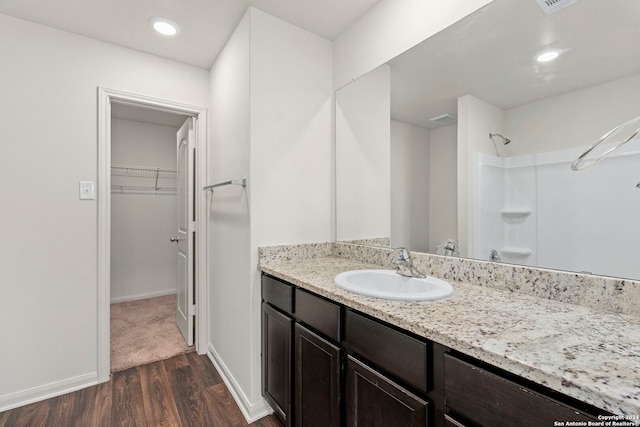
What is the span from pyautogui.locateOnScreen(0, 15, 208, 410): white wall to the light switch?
34 mm

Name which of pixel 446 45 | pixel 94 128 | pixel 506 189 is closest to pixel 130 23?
pixel 94 128

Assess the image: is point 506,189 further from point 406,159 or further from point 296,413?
point 296,413

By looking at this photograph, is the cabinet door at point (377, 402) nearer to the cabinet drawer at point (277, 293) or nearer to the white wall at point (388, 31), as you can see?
the cabinet drawer at point (277, 293)

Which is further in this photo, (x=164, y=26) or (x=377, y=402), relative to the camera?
(x=164, y=26)

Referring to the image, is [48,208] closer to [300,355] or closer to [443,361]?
[300,355]

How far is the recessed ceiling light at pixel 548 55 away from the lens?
106cm

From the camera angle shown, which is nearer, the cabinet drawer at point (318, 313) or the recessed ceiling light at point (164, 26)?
the cabinet drawer at point (318, 313)

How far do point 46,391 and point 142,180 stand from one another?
102 inches

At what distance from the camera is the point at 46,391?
72.2 inches

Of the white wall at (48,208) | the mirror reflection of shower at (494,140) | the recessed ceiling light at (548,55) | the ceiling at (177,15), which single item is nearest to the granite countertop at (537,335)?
the mirror reflection of shower at (494,140)

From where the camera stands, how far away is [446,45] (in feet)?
4.49

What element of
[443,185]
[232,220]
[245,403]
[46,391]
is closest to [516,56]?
[443,185]

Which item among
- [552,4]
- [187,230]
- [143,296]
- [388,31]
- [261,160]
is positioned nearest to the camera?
[552,4]

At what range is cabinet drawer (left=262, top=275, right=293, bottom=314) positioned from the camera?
1423 mm
